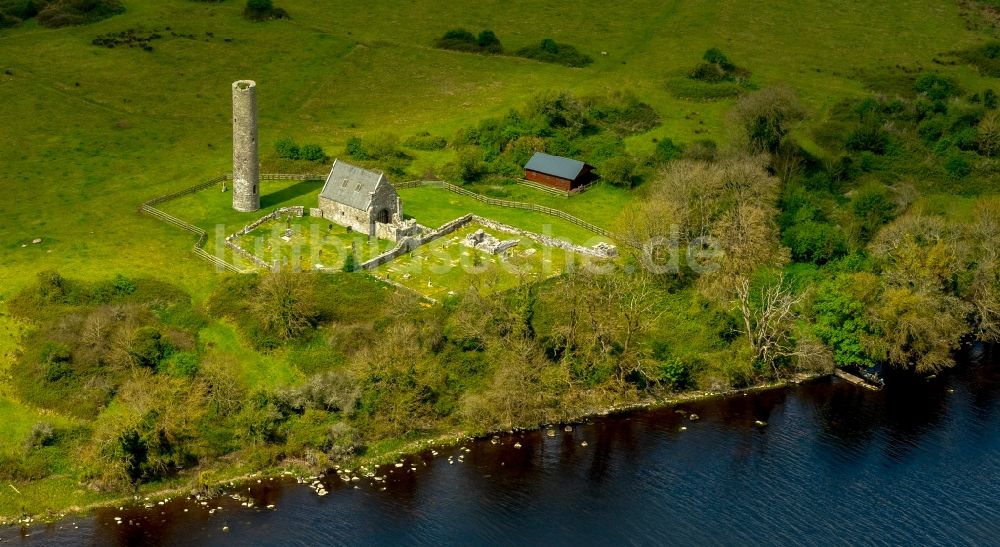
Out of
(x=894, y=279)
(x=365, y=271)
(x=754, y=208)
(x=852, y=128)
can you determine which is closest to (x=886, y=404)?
(x=894, y=279)

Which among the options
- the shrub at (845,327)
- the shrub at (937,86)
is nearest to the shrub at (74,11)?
the shrub at (937,86)

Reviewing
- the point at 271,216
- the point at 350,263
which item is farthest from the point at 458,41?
the point at 350,263

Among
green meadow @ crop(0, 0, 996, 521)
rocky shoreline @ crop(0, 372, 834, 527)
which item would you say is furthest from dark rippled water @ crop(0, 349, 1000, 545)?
green meadow @ crop(0, 0, 996, 521)

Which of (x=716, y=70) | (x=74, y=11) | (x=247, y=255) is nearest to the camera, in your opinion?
(x=247, y=255)

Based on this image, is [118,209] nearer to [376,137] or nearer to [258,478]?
[376,137]

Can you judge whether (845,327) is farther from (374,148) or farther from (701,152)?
(374,148)

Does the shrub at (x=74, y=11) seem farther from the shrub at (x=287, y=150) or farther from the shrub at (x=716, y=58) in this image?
the shrub at (x=716, y=58)
